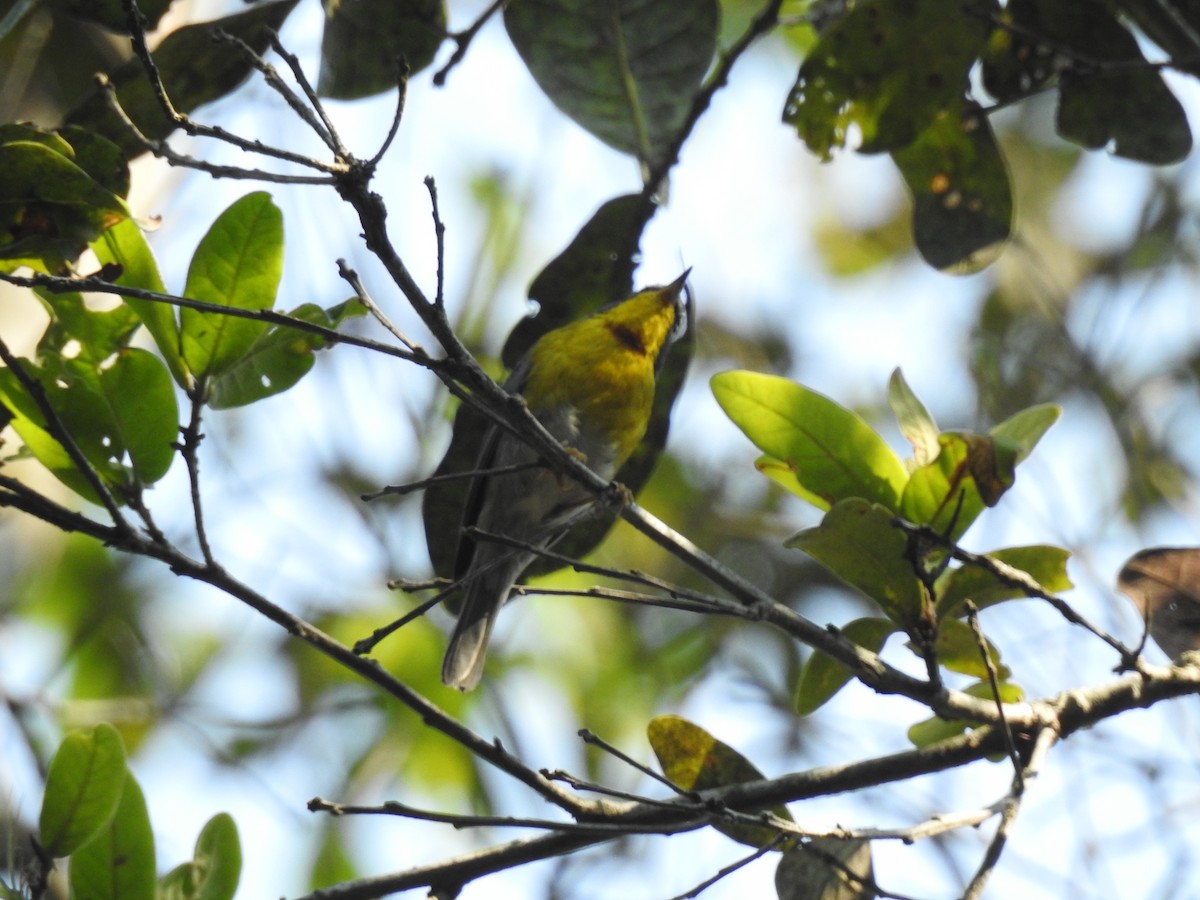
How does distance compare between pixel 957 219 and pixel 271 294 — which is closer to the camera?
pixel 271 294

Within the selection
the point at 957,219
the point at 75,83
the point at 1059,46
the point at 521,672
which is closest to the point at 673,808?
the point at 957,219

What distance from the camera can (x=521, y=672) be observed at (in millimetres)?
5863

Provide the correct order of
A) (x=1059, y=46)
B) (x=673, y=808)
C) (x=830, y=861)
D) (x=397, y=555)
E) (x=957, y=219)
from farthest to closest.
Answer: (x=397, y=555), (x=957, y=219), (x=1059, y=46), (x=830, y=861), (x=673, y=808)

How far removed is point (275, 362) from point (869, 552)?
109 centimetres

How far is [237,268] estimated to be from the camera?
199 centimetres

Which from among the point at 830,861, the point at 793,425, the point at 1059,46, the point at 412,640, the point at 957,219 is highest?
the point at 1059,46

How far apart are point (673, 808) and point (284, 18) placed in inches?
71.1

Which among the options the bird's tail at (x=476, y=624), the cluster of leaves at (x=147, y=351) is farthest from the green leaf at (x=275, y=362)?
the bird's tail at (x=476, y=624)

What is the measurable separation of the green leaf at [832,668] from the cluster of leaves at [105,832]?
3.65 feet

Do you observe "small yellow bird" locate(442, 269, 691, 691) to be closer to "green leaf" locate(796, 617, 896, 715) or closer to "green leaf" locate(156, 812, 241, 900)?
"green leaf" locate(156, 812, 241, 900)

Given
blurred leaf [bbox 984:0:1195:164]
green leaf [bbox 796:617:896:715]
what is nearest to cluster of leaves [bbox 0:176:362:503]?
green leaf [bbox 796:617:896:715]

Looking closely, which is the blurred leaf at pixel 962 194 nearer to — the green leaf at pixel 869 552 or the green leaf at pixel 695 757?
the green leaf at pixel 869 552

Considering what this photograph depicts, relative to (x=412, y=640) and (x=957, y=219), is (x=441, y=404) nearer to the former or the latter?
(x=412, y=640)

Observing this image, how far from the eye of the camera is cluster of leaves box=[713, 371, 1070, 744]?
191 centimetres
